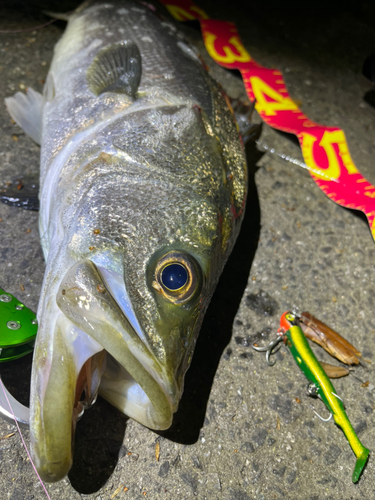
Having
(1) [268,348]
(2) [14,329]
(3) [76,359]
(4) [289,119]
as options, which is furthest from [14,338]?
(4) [289,119]

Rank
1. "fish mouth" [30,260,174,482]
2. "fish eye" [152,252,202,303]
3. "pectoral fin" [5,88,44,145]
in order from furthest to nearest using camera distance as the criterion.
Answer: "pectoral fin" [5,88,44,145]
"fish eye" [152,252,202,303]
"fish mouth" [30,260,174,482]

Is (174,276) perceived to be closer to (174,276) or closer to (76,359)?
(174,276)

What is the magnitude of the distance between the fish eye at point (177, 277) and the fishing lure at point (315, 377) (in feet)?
3.15

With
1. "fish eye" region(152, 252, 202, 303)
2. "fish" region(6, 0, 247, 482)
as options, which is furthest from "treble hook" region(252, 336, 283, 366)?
"fish eye" region(152, 252, 202, 303)

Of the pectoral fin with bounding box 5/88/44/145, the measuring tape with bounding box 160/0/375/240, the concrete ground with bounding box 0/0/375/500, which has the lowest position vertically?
the concrete ground with bounding box 0/0/375/500

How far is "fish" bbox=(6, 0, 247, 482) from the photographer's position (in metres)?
1.42

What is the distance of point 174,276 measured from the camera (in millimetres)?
1550

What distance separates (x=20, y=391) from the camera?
183 cm

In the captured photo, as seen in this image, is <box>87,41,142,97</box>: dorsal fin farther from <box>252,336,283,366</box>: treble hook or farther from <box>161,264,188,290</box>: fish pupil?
Result: <box>252,336,283,366</box>: treble hook

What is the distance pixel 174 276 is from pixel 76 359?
47cm

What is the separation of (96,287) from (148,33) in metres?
2.07

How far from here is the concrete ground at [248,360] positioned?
1.84 metres

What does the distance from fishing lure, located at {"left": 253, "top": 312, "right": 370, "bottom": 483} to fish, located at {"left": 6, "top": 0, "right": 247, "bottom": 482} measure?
0.70m

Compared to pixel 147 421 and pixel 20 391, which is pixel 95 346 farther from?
pixel 20 391
